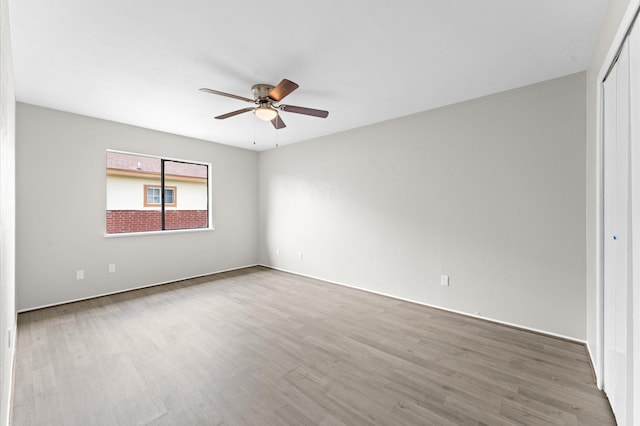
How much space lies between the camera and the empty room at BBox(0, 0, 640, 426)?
1699 mm

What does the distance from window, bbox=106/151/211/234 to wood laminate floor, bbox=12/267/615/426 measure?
3.93 metres

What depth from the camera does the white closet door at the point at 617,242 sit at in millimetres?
1395

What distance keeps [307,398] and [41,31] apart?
3.17 m

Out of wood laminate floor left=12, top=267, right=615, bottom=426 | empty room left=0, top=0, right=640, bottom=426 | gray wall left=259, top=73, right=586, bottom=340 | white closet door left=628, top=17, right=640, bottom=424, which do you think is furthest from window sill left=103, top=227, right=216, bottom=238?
white closet door left=628, top=17, right=640, bottom=424

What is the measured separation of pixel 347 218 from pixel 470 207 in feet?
5.89

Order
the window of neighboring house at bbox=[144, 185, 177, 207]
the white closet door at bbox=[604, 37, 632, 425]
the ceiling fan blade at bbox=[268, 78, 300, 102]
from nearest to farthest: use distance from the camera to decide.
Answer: the white closet door at bbox=[604, 37, 632, 425], the ceiling fan blade at bbox=[268, 78, 300, 102], the window of neighboring house at bbox=[144, 185, 177, 207]

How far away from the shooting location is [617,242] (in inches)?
62.1

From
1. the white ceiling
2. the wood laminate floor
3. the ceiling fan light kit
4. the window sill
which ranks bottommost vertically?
the wood laminate floor

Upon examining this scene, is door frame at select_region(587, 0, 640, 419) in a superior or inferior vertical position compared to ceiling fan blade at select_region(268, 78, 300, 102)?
inferior

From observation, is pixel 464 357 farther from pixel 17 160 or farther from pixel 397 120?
pixel 17 160

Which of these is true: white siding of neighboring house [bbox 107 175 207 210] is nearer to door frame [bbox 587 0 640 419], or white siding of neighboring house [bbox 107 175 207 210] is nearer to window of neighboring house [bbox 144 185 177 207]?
Answer: window of neighboring house [bbox 144 185 177 207]

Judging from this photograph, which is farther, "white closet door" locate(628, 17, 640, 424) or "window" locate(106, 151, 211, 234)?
"window" locate(106, 151, 211, 234)

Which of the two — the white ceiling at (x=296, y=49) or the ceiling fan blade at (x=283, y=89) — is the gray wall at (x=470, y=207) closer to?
the white ceiling at (x=296, y=49)

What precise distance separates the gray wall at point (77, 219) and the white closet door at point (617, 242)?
514cm
